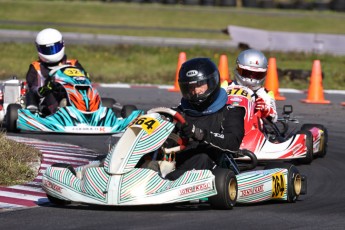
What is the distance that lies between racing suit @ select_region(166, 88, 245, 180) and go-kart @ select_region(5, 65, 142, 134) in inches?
178

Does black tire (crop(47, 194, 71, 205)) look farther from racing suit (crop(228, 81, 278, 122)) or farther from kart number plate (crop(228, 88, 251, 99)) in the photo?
racing suit (crop(228, 81, 278, 122))

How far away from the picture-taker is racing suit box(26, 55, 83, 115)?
13.4m

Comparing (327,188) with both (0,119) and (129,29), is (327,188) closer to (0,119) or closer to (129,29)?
(0,119)

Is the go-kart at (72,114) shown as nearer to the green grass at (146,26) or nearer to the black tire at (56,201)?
the black tire at (56,201)

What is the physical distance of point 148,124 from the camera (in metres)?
7.76

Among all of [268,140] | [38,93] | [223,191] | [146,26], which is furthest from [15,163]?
[146,26]

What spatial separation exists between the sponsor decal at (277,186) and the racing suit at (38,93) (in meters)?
5.68

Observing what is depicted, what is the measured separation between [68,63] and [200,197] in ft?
22.8

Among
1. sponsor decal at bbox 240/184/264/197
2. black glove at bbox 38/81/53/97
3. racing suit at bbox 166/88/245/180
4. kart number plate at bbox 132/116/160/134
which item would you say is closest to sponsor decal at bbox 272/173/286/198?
sponsor decal at bbox 240/184/264/197

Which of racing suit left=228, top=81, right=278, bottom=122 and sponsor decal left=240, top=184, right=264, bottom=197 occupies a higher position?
sponsor decal left=240, top=184, right=264, bottom=197

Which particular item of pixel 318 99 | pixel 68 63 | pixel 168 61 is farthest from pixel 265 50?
pixel 68 63

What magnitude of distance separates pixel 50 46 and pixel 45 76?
44cm

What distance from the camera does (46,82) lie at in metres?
13.5

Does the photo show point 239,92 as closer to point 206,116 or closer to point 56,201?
point 206,116
